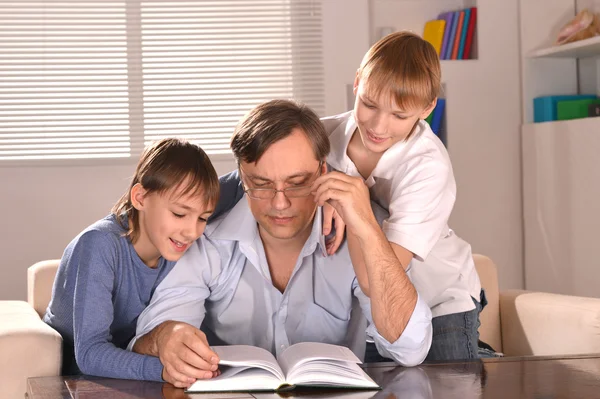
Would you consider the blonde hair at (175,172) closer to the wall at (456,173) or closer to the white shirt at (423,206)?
the white shirt at (423,206)

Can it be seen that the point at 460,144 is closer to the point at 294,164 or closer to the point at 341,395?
the point at 294,164

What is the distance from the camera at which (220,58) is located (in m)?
5.04

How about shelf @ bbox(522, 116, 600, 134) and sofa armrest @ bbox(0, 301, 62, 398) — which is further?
shelf @ bbox(522, 116, 600, 134)

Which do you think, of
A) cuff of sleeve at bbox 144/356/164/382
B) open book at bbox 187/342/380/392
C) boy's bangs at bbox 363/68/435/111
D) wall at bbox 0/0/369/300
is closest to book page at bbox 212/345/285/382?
open book at bbox 187/342/380/392

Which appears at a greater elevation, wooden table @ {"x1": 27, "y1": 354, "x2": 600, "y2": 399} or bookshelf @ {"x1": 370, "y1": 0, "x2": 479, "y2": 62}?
bookshelf @ {"x1": 370, "y1": 0, "x2": 479, "y2": 62}

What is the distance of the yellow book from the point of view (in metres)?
5.13

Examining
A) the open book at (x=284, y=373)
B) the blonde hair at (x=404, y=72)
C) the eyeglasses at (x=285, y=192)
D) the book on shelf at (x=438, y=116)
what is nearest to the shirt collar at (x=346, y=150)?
the blonde hair at (x=404, y=72)

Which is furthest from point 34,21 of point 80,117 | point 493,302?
point 493,302

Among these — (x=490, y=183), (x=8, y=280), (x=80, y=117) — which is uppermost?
(x=80, y=117)

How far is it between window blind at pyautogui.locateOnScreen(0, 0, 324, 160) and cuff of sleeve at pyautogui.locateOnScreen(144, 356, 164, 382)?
10.6ft

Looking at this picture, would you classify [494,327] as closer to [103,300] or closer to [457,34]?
[103,300]

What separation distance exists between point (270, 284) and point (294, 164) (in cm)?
35

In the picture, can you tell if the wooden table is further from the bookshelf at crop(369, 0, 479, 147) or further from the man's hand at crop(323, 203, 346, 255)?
the bookshelf at crop(369, 0, 479, 147)

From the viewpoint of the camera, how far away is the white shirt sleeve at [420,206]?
2182 millimetres
